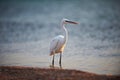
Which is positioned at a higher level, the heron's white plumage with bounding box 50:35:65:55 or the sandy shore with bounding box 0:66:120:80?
the heron's white plumage with bounding box 50:35:65:55

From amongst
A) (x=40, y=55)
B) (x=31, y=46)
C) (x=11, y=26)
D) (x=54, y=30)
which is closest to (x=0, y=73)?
(x=40, y=55)

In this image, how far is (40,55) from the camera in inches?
320

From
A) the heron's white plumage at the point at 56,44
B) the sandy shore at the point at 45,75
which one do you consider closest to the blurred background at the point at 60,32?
the heron's white plumage at the point at 56,44

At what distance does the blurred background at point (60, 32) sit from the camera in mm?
7535

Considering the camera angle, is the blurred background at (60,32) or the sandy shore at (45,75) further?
the blurred background at (60,32)

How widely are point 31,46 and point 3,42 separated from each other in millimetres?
890

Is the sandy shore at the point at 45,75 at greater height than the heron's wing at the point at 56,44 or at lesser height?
lesser

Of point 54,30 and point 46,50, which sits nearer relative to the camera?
point 46,50

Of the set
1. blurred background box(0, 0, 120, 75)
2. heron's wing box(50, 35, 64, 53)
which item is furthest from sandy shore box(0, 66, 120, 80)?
heron's wing box(50, 35, 64, 53)

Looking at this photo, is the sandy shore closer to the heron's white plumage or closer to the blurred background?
the blurred background

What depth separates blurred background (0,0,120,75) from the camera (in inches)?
297

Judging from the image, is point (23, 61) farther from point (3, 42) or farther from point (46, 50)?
point (3, 42)

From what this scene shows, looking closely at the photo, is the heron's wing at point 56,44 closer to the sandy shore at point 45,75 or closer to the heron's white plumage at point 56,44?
the heron's white plumage at point 56,44

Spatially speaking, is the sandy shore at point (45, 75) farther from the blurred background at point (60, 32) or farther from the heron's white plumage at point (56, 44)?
the heron's white plumage at point (56, 44)
